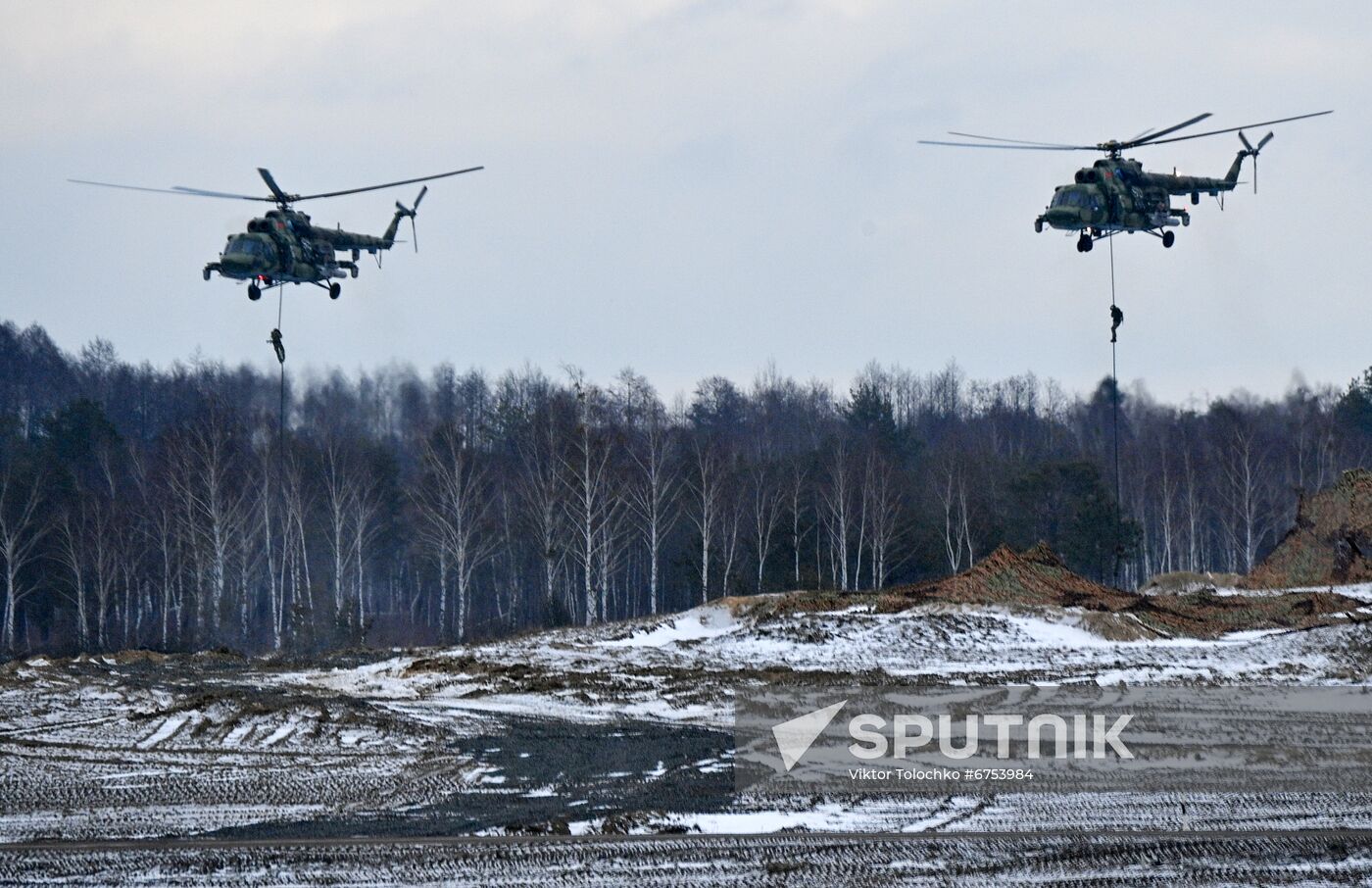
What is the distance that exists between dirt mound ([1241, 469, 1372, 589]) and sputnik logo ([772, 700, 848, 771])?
19742 mm

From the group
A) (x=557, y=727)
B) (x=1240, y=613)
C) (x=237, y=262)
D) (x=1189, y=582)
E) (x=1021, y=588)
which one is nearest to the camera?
(x=557, y=727)

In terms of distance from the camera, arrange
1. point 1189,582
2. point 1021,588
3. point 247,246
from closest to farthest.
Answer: point 247,246 → point 1021,588 → point 1189,582

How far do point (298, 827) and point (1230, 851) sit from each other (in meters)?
6.92

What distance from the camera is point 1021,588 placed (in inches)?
1275

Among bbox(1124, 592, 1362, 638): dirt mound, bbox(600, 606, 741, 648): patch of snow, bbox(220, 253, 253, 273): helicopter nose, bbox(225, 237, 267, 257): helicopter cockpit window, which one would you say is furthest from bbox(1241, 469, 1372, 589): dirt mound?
bbox(220, 253, 253, 273): helicopter nose

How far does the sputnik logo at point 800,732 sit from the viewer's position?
16.0 m

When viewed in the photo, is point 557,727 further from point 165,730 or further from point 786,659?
point 786,659

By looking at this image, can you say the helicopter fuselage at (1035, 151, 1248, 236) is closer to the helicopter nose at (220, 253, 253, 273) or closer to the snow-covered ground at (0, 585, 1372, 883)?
the snow-covered ground at (0, 585, 1372, 883)

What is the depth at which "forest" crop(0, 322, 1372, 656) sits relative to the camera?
49.5 meters

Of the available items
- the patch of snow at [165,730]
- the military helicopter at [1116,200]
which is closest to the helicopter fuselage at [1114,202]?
the military helicopter at [1116,200]

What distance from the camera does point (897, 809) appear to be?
42.0 feet

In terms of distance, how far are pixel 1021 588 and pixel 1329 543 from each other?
348 inches

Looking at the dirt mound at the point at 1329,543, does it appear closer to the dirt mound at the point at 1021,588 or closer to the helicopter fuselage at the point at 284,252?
the dirt mound at the point at 1021,588

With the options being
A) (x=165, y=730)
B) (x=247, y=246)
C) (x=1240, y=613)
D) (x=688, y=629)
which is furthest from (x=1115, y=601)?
(x=165, y=730)
